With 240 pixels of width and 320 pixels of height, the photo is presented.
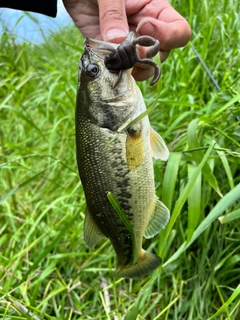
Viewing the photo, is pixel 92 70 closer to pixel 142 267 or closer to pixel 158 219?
pixel 158 219

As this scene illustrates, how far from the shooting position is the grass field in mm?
1716

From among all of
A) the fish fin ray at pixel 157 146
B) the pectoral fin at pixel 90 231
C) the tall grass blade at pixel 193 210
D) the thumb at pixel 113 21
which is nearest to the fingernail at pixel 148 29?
the thumb at pixel 113 21

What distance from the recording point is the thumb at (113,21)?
1509 millimetres

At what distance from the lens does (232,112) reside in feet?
6.00

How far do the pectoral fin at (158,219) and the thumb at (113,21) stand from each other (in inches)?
22.3

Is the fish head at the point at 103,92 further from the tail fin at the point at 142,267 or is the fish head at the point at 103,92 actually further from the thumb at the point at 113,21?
the tail fin at the point at 142,267

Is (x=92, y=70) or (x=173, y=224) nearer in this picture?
(x=92, y=70)

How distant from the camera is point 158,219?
149cm

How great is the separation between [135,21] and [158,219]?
2.87 ft

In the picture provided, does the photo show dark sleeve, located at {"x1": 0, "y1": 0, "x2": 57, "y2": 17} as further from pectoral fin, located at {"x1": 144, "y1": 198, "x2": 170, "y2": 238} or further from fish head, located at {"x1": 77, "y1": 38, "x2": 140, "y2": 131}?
pectoral fin, located at {"x1": 144, "y1": 198, "x2": 170, "y2": 238}

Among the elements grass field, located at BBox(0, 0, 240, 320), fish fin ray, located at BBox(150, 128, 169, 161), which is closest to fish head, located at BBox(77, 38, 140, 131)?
fish fin ray, located at BBox(150, 128, 169, 161)

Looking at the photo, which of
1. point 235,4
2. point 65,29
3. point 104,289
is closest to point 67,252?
point 104,289

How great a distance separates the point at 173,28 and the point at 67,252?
1.29 meters

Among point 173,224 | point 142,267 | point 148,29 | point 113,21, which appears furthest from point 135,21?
point 142,267
